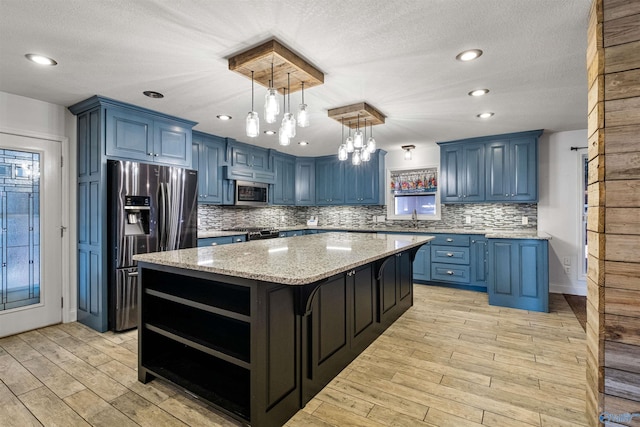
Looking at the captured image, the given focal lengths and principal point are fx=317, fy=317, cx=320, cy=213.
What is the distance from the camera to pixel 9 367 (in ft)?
8.03

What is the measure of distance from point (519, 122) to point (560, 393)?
126 inches

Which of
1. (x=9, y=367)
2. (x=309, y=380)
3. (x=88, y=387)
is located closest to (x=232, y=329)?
(x=309, y=380)

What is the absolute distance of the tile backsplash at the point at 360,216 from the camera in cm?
499

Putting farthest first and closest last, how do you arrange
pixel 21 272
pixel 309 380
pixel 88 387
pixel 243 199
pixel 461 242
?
Answer: pixel 243 199, pixel 461 242, pixel 21 272, pixel 88 387, pixel 309 380

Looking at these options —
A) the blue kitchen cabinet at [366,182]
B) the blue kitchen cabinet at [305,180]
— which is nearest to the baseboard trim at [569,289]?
the blue kitchen cabinet at [366,182]

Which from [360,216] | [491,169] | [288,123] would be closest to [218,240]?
[288,123]

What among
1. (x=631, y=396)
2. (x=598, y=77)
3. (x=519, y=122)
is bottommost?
(x=631, y=396)

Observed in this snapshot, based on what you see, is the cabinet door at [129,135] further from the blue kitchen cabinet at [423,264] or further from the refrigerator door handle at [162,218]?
the blue kitchen cabinet at [423,264]

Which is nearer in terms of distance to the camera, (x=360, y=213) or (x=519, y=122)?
(x=519, y=122)

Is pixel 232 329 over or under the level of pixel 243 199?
under

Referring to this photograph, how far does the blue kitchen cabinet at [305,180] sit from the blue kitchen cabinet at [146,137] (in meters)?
2.75

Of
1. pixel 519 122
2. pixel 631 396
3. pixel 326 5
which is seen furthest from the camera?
pixel 519 122

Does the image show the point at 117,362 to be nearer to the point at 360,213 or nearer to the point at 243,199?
the point at 243,199

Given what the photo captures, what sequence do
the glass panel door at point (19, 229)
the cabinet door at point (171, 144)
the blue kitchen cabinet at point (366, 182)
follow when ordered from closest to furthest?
the glass panel door at point (19, 229) < the cabinet door at point (171, 144) < the blue kitchen cabinet at point (366, 182)
